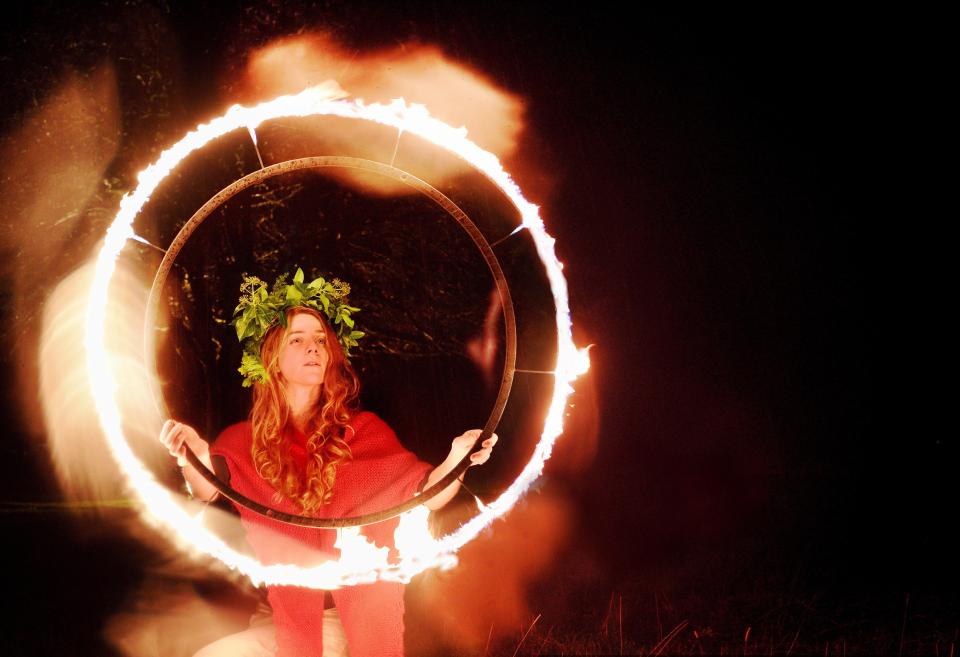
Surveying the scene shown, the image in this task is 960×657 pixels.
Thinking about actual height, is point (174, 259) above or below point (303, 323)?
above

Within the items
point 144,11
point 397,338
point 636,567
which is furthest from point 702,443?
point 144,11

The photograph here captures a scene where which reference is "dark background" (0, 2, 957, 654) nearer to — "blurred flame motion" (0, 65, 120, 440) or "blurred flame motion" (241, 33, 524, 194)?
"blurred flame motion" (241, 33, 524, 194)

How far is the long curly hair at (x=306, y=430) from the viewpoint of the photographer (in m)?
3.56

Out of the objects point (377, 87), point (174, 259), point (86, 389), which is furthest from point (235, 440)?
point (377, 87)

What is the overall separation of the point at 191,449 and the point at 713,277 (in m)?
3.66

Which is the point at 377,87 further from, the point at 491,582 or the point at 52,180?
the point at 491,582

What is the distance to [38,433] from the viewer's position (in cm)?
478

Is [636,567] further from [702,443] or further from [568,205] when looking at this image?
[568,205]

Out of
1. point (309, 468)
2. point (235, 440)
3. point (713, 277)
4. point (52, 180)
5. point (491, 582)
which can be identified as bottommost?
point (491, 582)

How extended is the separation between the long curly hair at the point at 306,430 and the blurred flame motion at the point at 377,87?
1540 mm

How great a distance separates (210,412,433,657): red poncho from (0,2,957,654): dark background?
1.58 m

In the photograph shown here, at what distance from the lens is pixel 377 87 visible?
4.90m

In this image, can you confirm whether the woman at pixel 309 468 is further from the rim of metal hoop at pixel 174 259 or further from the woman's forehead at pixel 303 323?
the rim of metal hoop at pixel 174 259

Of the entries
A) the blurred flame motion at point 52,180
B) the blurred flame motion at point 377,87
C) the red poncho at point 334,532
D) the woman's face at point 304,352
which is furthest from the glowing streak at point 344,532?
the blurred flame motion at point 52,180
